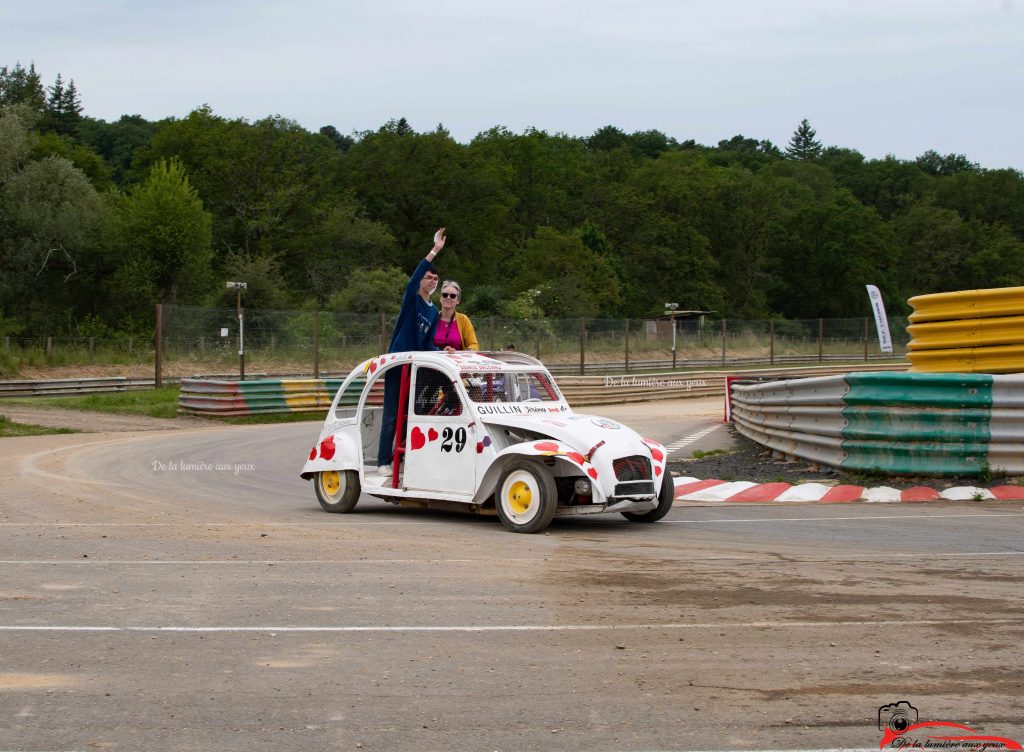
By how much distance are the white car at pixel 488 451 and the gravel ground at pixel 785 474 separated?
132 inches

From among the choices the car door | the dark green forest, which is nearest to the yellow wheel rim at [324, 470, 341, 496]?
the car door

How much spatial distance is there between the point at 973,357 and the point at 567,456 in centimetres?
848

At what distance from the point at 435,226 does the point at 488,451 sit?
8541 cm

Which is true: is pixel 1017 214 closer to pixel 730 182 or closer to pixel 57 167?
pixel 730 182

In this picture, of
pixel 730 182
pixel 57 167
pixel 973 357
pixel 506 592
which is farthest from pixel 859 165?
pixel 506 592

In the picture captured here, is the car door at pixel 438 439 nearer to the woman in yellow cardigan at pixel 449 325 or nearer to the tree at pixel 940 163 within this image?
the woman in yellow cardigan at pixel 449 325

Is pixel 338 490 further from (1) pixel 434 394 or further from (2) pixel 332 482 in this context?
(1) pixel 434 394

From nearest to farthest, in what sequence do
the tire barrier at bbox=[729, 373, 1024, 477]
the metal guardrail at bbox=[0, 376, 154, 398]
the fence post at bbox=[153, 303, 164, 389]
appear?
the tire barrier at bbox=[729, 373, 1024, 477]
the fence post at bbox=[153, 303, 164, 389]
the metal guardrail at bbox=[0, 376, 154, 398]

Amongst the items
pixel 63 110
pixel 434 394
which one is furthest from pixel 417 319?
pixel 63 110

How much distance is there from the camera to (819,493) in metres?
13.6

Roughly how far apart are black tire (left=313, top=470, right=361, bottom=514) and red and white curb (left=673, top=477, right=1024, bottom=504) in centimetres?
395

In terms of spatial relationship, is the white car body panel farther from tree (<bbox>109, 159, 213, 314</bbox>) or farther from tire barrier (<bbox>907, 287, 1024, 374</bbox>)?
tree (<bbox>109, 159, 213, 314</bbox>)

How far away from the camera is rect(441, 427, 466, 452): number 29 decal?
1155 centimetres

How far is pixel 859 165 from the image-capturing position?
150m
